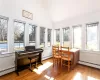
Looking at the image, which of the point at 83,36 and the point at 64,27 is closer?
the point at 83,36

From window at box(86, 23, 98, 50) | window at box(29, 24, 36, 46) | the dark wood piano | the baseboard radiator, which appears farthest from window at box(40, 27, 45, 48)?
window at box(86, 23, 98, 50)

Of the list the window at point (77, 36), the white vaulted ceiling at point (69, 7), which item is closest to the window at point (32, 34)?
the white vaulted ceiling at point (69, 7)

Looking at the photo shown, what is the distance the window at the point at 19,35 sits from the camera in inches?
126

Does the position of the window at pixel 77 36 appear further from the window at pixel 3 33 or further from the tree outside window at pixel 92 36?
the window at pixel 3 33

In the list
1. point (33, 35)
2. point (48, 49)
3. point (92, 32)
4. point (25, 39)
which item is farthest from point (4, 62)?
point (92, 32)

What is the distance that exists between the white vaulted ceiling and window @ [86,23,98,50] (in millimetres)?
755

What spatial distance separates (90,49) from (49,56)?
8.55 ft

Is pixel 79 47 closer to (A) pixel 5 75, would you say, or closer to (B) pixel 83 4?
(B) pixel 83 4

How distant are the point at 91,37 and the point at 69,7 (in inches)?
76.9

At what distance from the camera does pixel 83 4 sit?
3414 mm

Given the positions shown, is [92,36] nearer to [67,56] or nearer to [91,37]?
[91,37]

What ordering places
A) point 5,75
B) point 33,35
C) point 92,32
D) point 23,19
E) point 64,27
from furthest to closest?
point 64,27
point 33,35
point 92,32
point 23,19
point 5,75

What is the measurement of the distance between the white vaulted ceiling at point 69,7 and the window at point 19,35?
1965mm

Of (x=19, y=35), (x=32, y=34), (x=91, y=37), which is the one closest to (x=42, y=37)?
(x=32, y=34)
